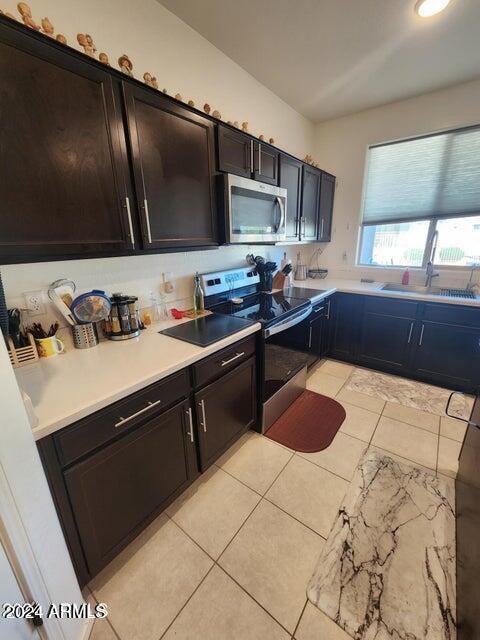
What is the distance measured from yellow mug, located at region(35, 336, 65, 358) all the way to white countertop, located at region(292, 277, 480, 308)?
6.29 feet

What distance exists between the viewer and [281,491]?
1573 millimetres

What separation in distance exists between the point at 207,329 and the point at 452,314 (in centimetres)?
221

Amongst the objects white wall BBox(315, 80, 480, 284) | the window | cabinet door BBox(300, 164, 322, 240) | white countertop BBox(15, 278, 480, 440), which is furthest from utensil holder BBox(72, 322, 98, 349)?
the window

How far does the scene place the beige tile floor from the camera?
104 cm

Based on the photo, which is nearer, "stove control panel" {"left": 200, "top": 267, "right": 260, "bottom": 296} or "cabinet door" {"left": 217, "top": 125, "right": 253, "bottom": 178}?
"cabinet door" {"left": 217, "top": 125, "right": 253, "bottom": 178}

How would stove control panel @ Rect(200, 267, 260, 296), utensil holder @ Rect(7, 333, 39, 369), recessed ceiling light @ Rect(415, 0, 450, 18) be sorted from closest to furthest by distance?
utensil holder @ Rect(7, 333, 39, 369) → recessed ceiling light @ Rect(415, 0, 450, 18) → stove control panel @ Rect(200, 267, 260, 296)

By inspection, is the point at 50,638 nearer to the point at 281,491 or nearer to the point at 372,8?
the point at 281,491

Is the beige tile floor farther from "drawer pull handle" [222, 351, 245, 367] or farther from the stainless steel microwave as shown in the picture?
the stainless steel microwave

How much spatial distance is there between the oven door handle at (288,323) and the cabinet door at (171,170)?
716 mm

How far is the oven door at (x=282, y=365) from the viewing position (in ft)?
6.18

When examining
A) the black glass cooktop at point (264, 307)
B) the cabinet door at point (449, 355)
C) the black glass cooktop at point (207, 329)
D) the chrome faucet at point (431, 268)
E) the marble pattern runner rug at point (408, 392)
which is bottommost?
the marble pattern runner rug at point (408, 392)

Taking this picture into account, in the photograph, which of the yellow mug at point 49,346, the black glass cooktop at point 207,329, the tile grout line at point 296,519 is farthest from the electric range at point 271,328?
the yellow mug at point 49,346

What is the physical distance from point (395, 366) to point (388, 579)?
6.48ft

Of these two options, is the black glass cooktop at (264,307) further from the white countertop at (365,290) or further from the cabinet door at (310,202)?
the cabinet door at (310,202)
